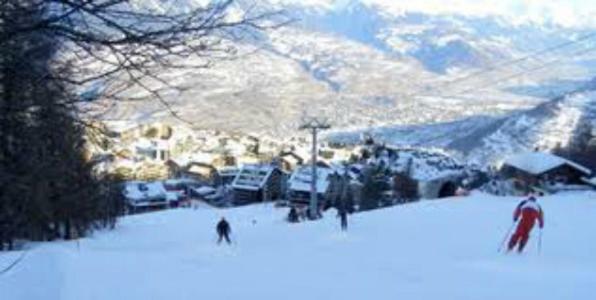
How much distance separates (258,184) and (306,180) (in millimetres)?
8568

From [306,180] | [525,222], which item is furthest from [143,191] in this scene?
[525,222]

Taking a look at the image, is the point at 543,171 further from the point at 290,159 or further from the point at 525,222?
the point at 290,159

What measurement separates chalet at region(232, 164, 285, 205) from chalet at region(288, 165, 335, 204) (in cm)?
517

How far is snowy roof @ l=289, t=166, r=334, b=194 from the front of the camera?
295 feet

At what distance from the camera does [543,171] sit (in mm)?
66438

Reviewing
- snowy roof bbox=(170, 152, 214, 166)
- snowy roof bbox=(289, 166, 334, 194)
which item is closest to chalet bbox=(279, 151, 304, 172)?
snowy roof bbox=(170, 152, 214, 166)

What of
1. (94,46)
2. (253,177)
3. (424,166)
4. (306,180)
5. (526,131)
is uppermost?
(526,131)

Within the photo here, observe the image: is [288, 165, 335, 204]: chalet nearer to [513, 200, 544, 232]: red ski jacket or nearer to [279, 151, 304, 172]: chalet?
[279, 151, 304, 172]: chalet

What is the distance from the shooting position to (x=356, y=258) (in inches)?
808

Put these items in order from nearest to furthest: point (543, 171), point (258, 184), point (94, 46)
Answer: point (94, 46) < point (543, 171) < point (258, 184)

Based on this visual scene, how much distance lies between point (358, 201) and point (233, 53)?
279ft

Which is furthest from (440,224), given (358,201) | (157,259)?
(358,201)

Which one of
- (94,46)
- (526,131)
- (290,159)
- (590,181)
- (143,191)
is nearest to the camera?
(94,46)

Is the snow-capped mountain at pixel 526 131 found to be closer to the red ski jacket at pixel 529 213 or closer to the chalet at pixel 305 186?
the chalet at pixel 305 186
